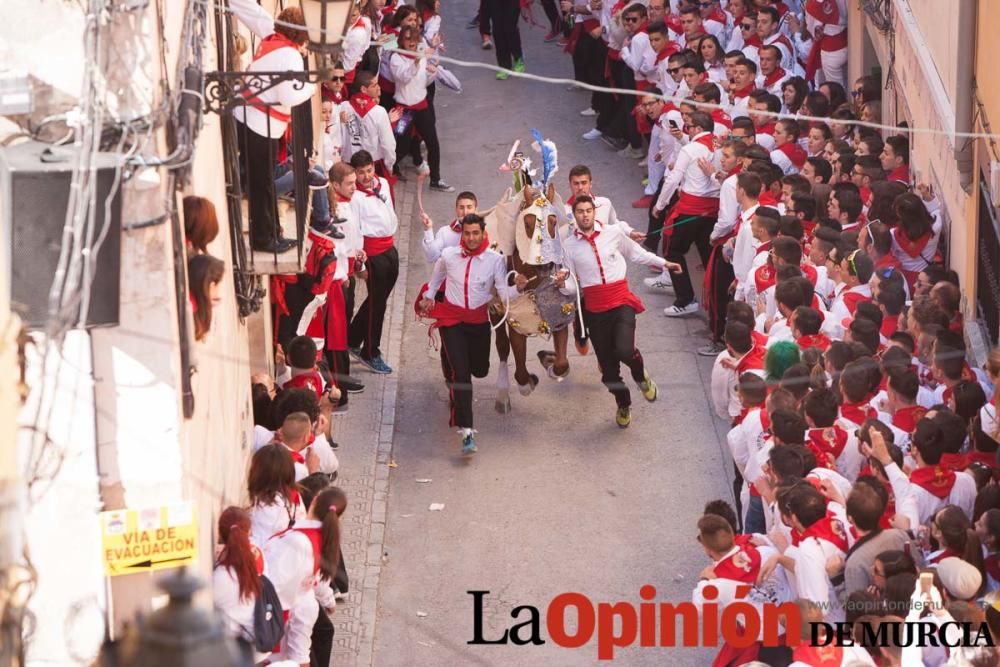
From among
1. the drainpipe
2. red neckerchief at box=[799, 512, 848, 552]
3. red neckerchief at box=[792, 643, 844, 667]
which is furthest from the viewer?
the drainpipe

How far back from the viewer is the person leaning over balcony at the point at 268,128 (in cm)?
972

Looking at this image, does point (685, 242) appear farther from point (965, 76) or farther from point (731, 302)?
point (965, 76)

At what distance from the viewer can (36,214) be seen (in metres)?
7.07

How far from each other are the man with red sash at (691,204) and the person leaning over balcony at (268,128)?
15.6 ft

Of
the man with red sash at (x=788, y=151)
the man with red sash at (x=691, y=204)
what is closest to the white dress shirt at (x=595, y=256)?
the man with red sash at (x=691, y=204)

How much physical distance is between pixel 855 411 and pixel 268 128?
3.56m

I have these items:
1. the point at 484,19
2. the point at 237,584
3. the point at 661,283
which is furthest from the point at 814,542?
the point at 484,19

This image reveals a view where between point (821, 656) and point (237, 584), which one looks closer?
point (821, 656)

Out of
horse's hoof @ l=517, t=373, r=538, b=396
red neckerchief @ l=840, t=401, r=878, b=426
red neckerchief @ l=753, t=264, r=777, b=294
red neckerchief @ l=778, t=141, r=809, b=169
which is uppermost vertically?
red neckerchief @ l=778, t=141, r=809, b=169

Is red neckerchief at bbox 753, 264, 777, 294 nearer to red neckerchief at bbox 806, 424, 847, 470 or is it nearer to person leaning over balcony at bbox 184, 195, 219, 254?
red neckerchief at bbox 806, 424, 847, 470

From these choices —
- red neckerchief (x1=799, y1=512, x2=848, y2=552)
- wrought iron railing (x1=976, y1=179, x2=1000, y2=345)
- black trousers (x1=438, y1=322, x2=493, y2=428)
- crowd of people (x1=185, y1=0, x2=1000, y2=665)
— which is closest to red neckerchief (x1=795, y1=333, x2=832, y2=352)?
crowd of people (x1=185, y1=0, x2=1000, y2=665)

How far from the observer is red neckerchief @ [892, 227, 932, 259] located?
40.2 ft

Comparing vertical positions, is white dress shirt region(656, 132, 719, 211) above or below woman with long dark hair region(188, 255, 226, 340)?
below

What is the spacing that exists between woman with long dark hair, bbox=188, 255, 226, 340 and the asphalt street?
276 cm
